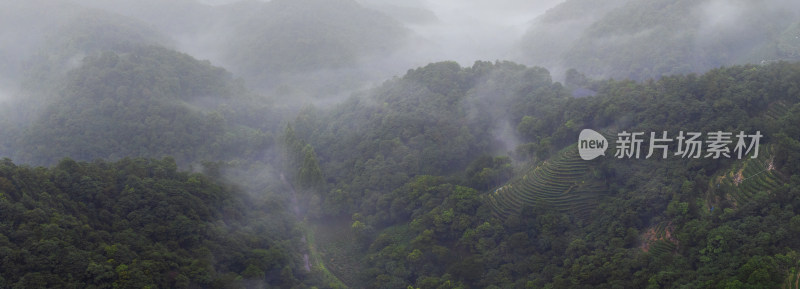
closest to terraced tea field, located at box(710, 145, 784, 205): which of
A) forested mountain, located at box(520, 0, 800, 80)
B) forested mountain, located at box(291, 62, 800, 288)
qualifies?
forested mountain, located at box(291, 62, 800, 288)

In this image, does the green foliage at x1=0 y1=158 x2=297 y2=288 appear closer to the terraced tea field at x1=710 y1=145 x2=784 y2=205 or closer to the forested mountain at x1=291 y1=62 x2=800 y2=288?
the forested mountain at x1=291 y1=62 x2=800 y2=288

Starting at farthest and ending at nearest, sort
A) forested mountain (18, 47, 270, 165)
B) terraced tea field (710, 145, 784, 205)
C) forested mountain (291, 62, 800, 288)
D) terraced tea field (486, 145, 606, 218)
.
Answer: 1. forested mountain (18, 47, 270, 165)
2. terraced tea field (486, 145, 606, 218)
3. terraced tea field (710, 145, 784, 205)
4. forested mountain (291, 62, 800, 288)

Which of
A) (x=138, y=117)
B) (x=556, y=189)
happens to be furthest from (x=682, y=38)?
(x=138, y=117)

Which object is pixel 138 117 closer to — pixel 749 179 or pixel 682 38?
pixel 749 179

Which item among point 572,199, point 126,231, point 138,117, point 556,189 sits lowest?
point 126,231

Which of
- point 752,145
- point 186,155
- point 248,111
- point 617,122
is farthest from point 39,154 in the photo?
point 752,145
